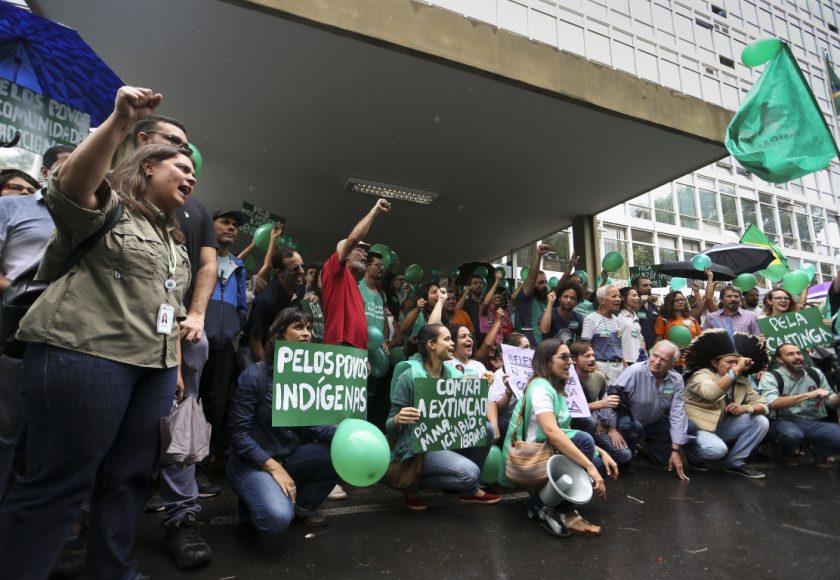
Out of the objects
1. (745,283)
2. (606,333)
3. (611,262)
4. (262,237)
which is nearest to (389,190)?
(262,237)

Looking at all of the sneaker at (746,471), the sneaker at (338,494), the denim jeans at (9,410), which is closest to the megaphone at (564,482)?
the sneaker at (338,494)

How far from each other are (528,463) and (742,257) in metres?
7.28

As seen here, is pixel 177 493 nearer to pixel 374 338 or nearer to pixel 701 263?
pixel 374 338

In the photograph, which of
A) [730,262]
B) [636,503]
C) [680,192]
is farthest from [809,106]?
[680,192]

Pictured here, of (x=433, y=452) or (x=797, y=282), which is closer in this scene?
(x=433, y=452)

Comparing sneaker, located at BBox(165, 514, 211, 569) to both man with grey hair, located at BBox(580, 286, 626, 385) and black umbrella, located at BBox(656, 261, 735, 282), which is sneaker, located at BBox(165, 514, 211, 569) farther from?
black umbrella, located at BBox(656, 261, 735, 282)

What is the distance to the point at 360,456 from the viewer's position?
8.41 ft

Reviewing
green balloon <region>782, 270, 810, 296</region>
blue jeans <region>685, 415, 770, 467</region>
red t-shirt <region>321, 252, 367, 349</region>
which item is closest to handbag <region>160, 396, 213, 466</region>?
red t-shirt <region>321, 252, 367, 349</region>

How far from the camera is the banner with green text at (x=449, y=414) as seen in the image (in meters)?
Answer: 3.21

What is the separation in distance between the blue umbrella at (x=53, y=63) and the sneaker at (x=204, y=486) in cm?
278

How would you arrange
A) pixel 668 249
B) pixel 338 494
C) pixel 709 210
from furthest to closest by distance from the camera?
1. pixel 709 210
2. pixel 668 249
3. pixel 338 494

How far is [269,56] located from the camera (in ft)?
16.0

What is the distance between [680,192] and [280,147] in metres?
21.5

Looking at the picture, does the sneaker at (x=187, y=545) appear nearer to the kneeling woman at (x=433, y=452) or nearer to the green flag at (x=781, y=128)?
the kneeling woman at (x=433, y=452)
